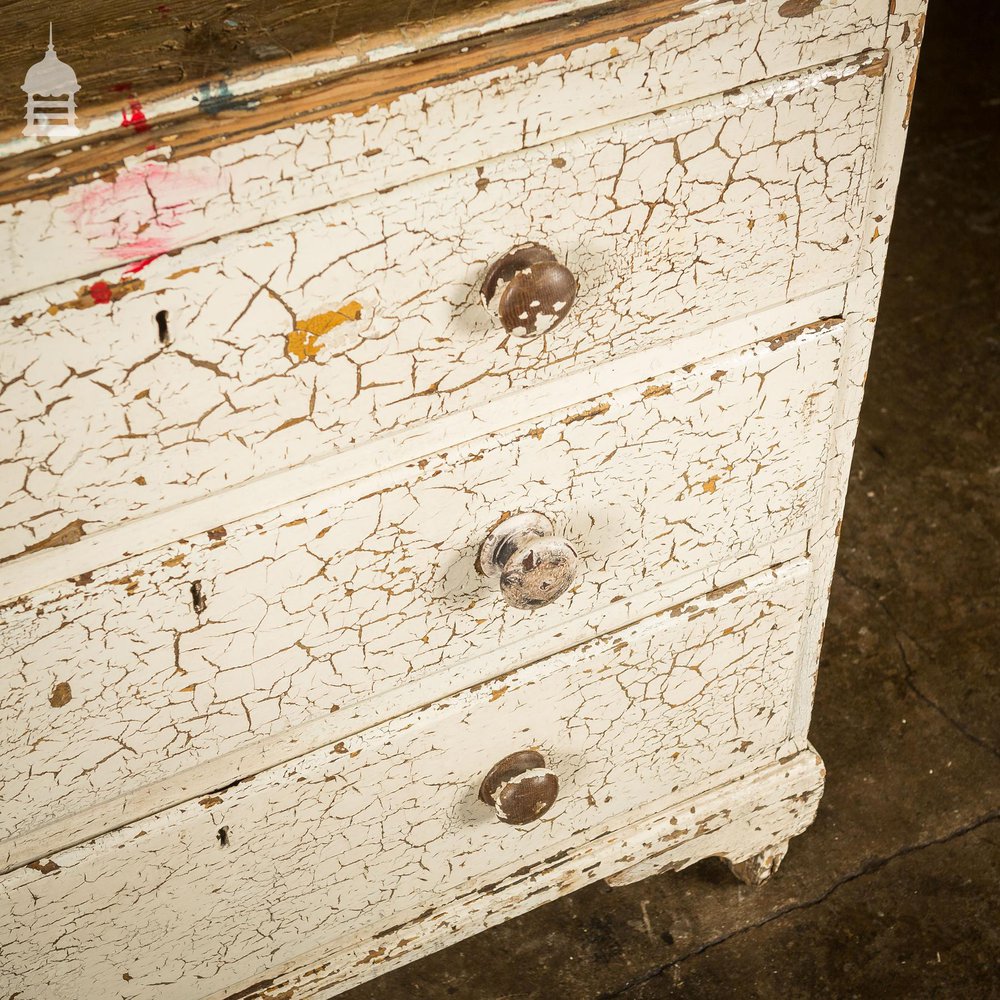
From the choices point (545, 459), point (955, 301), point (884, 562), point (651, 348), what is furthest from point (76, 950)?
point (955, 301)

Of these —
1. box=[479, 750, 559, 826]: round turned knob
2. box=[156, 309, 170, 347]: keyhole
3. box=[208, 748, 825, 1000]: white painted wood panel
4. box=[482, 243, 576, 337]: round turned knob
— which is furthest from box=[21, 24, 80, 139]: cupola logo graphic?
box=[208, 748, 825, 1000]: white painted wood panel

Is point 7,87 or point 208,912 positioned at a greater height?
point 7,87

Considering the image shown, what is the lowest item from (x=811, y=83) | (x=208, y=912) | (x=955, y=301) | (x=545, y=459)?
(x=955, y=301)

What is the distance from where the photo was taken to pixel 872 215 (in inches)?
34.5

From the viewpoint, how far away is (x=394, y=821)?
3.54 ft

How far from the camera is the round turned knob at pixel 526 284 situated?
0.75 metres

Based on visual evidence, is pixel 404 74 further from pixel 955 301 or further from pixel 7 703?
pixel 955 301

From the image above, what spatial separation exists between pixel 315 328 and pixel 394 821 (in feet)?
1.74

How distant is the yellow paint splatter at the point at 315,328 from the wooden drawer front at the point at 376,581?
126 millimetres

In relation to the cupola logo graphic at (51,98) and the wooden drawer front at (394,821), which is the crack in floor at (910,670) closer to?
the wooden drawer front at (394,821)

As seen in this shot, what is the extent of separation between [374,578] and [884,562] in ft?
3.84

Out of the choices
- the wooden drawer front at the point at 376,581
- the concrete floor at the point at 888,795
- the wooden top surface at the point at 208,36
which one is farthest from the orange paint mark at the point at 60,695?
the concrete floor at the point at 888,795

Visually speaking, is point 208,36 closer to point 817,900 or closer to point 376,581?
point 376,581

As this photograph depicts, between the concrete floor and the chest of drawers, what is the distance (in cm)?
27
